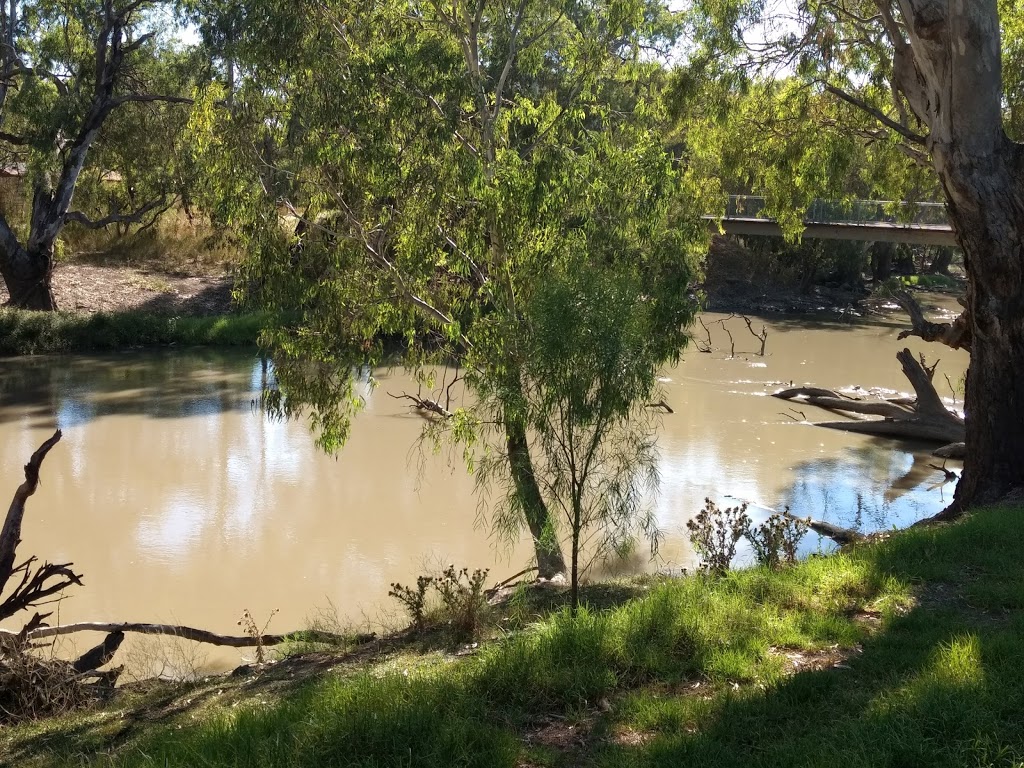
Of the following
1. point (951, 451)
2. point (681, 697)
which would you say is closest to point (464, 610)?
point (681, 697)

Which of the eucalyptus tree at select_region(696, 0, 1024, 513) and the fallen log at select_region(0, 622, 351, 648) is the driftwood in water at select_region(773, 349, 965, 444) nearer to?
the eucalyptus tree at select_region(696, 0, 1024, 513)

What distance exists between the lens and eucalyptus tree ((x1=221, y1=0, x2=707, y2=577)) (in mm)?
7305

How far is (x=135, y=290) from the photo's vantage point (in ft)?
78.9

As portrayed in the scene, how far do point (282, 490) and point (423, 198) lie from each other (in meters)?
4.77

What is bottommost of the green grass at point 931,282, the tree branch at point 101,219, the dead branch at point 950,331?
the dead branch at point 950,331

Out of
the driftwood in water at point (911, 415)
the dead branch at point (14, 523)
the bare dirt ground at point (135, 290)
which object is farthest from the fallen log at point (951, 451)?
the bare dirt ground at point (135, 290)

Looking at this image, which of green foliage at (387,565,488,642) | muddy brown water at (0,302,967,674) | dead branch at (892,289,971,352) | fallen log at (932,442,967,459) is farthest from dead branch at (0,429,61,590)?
fallen log at (932,442,967,459)

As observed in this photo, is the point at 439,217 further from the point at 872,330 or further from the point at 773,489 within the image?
the point at 872,330

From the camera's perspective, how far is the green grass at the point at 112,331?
63.3ft

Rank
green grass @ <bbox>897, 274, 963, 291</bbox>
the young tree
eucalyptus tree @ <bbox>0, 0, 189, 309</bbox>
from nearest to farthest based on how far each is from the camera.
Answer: the young tree → eucalyptus tree @ <bbox>0, 0, 189, 309</bbox> → green grass @ <bbox>897, 274, 963, 291</bbox>

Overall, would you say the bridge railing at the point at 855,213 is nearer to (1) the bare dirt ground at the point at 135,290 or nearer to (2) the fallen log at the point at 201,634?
(1) the bare dirt ground at the point at 135,290

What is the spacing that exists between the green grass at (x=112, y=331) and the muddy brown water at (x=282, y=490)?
1.23 metres

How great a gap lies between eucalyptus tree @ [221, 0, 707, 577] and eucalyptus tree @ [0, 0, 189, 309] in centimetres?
1171

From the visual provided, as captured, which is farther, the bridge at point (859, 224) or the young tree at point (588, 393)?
the bridge at point (859, 224)
